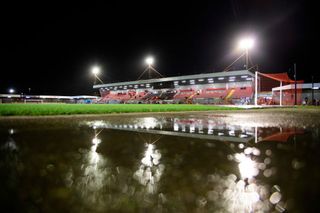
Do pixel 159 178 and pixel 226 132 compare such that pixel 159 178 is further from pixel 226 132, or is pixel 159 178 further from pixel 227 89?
pixel 227 89

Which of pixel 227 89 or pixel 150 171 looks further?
pixel 227 89

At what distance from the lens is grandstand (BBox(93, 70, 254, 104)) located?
149 ft

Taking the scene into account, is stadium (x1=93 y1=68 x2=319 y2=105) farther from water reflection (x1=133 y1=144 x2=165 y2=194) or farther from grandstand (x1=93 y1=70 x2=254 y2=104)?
water reflection (x1=133 y1=144 x2=165 y2=194)

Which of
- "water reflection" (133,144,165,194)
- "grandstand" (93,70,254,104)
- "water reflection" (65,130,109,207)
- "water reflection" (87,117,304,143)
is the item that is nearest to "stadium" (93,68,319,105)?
"grandstand" (93,70,254,104)

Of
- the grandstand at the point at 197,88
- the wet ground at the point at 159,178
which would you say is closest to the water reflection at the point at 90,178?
the wet ground at the point at 159,178

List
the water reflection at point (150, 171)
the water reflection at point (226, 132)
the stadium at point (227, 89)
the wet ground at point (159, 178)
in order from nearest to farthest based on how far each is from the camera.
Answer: the wet ground at point (159, 178) → the water reflection at point (150, 171) → the water reflection at point (226, 132) → the stadium at point (227, 89)

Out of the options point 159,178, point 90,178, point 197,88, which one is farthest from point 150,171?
point 197,88

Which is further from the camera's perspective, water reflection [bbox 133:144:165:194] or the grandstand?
the grandstand

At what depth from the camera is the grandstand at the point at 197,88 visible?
149 feet

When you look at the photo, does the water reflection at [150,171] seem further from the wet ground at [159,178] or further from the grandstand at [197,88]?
the grandstand at [197,88]

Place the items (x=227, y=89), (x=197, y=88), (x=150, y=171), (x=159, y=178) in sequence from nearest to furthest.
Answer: (x=159, y=178)
(x=150, y=171)
(x=227, y=89)
(x=197, y=88)

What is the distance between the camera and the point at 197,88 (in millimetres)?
55406

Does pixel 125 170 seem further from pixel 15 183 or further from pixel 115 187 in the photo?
pixel 15 183

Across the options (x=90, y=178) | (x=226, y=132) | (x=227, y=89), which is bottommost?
(x=90, y=178)
